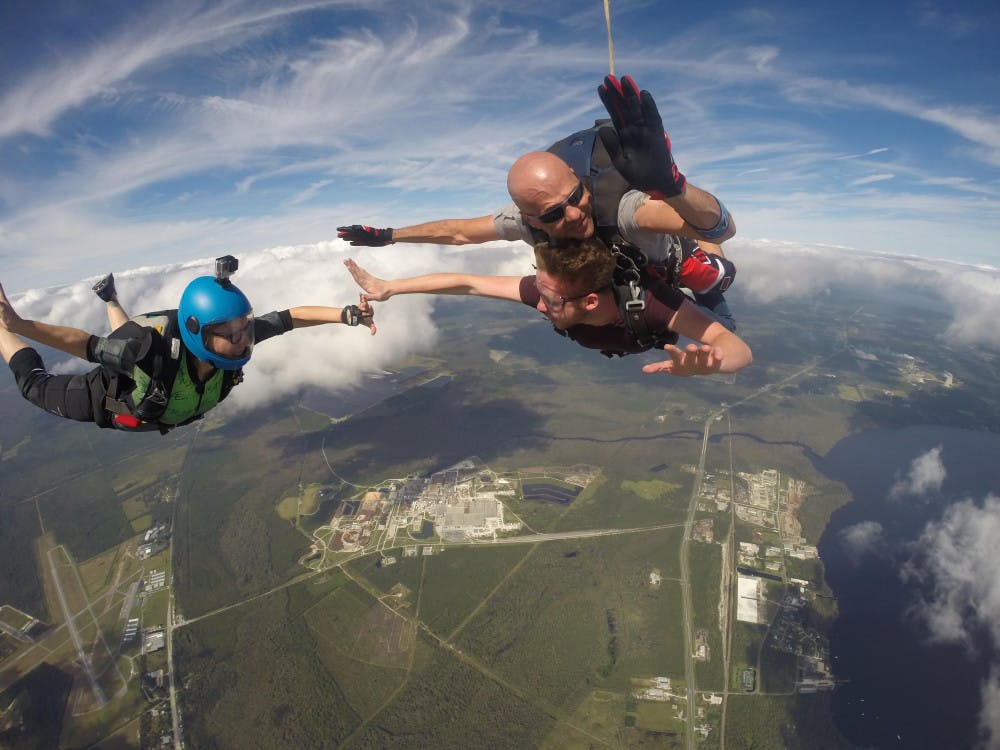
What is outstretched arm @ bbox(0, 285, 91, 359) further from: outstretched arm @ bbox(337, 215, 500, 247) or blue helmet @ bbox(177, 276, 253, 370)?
outstretched arm @ bbox(337, 215, 500, 247)

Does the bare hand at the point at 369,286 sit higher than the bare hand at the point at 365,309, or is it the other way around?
the bare hand at the point at 369,286

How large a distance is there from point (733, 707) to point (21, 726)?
6373cm

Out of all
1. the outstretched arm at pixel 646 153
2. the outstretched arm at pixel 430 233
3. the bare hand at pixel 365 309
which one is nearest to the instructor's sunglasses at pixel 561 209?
the outstretched arm at pixel 646 153

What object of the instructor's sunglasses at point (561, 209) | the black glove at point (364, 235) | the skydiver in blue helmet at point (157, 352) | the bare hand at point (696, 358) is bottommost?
the bare hand at point (696, 358)

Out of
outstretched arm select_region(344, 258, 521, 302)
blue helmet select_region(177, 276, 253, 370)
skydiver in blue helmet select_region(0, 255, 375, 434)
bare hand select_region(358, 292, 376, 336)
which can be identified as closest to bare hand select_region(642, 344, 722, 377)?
outstretched arm select_region(344, 258, 521, 302)

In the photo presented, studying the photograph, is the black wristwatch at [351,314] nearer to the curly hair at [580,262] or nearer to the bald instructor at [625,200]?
the bald instructor at [625,200]

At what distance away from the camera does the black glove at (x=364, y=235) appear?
470cm

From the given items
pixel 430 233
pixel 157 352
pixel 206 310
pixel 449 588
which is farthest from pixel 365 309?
pixel 449 588

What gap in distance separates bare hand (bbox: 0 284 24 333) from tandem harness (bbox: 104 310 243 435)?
86 centimetres

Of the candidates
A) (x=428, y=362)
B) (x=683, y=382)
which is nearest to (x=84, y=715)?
(x=428, y=362)

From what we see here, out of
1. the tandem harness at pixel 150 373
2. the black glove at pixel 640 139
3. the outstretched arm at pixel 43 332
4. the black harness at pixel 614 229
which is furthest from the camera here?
the tandem harness at pixel 150 373

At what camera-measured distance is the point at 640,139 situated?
96.6 inches

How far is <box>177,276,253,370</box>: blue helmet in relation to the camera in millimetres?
3850

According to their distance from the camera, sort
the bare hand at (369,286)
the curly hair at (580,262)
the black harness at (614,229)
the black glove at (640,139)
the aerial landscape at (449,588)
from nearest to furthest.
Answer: the black glove at (640,139)
the curly hair at (580,262)
the black harness at (614,229)
the bare hand at (369,286)
the aerial landscape at (449,588)
